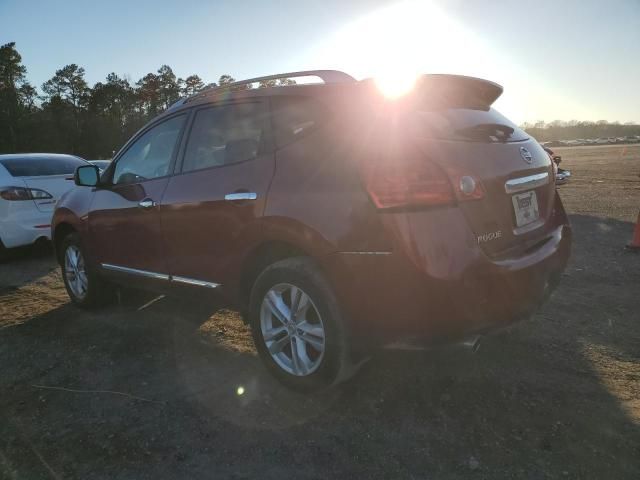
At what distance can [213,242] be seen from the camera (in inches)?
125

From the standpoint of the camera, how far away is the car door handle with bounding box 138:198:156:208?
3.66 meters

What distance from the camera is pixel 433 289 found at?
2230 millimetres

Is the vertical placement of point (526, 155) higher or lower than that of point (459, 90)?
lower

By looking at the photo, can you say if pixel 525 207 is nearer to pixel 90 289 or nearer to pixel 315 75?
pixel 315 75

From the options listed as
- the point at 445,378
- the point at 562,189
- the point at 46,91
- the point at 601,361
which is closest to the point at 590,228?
the point at 601,361

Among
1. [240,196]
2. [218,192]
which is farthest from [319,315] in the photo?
[218,192]

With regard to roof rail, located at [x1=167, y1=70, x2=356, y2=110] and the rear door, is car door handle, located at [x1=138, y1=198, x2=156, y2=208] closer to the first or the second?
the rear door

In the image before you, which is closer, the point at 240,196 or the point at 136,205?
the point at 240,196

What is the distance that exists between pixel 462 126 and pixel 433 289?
975 mm

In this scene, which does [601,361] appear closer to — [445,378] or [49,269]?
[445,378]

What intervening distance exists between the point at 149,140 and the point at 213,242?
144 centimetres

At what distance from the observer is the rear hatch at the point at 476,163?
7.63 feet

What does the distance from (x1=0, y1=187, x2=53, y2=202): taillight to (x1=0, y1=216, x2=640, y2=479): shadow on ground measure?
3553 mm

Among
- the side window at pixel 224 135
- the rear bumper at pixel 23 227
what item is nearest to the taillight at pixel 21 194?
the rear bumper at pixel 23 227
